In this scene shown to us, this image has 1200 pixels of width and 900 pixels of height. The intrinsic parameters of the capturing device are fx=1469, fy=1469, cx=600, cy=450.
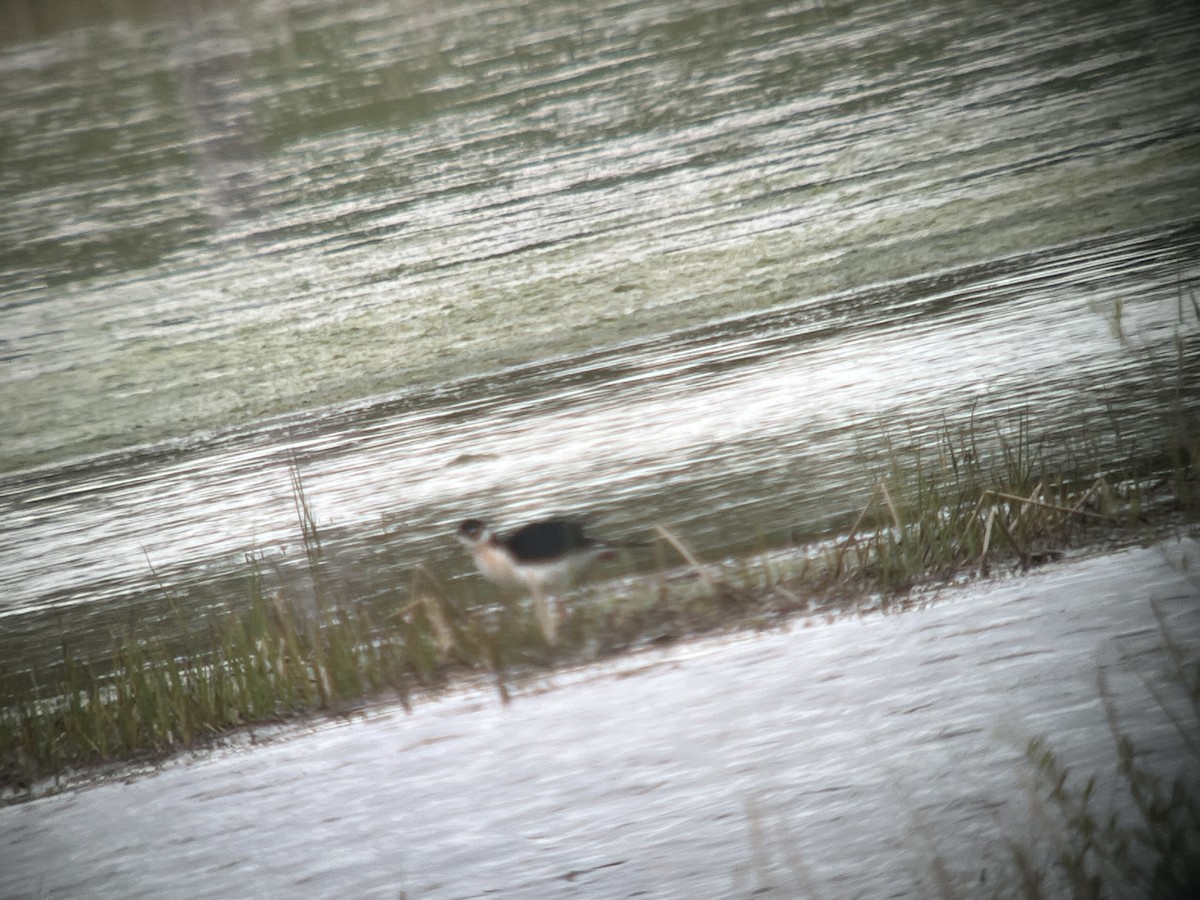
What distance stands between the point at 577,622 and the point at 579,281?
8.35 metres

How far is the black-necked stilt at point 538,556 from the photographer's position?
3.27 metres

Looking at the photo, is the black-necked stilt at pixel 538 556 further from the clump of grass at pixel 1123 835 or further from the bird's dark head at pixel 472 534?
the clump of grass at pixel 1123 835

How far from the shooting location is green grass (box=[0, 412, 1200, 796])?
10.2 ft

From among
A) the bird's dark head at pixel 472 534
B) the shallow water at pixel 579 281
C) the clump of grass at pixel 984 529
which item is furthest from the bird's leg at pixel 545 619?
the shallow water at pixel 579 281

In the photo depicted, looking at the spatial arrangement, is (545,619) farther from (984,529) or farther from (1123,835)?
(1123,835)

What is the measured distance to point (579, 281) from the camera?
1136 cm

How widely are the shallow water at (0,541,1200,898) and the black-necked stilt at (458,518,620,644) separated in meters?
0.42

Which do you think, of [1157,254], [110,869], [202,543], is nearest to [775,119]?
[1157,254]

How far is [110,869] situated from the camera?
2400 mm

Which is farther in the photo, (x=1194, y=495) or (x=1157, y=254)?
(x=1157, y=254)

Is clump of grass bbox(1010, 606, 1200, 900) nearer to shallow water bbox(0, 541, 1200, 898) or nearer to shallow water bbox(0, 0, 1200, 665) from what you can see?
shallow water bbox(0, 541, 1200, 898)

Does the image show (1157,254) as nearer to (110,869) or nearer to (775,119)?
(110,869)

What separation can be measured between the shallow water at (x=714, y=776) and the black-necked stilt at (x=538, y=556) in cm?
42

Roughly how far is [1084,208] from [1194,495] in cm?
727
